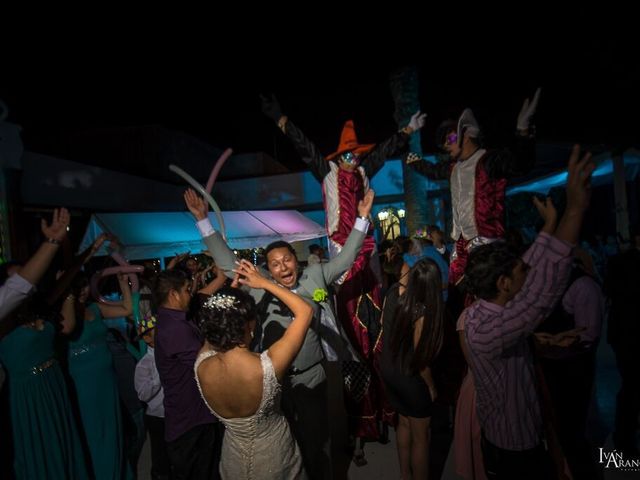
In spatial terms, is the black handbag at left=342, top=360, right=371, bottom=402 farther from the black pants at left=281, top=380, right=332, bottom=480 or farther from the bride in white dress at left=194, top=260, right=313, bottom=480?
the bride in white dress at left=194, top=260, right=313, bottom=480

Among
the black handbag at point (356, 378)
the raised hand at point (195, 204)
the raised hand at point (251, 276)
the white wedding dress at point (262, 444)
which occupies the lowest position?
the black handbag at point (356, 378)

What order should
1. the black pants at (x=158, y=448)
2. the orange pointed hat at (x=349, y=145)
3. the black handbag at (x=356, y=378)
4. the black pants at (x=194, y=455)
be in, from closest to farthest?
the black pants at (x=194, y=455)
the black pants at (x=158, y=448)
the black handbag at (x=356, y=378)
the orange pointed hat at (x=349, y=145)

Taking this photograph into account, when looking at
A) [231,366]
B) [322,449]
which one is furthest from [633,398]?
[231,366]

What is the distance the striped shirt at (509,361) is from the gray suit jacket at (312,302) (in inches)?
44.8

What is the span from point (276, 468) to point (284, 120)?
2975 mm

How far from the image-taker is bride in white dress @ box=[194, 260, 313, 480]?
1965 mm

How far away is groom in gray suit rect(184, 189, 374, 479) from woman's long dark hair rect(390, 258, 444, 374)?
0.59 metres

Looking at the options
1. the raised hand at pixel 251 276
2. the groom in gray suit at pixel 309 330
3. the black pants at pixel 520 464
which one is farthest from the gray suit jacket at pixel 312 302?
the black pants at pixel 520 464

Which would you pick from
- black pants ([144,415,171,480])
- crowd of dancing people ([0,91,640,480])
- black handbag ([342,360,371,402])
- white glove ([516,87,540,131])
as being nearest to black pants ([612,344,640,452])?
crowd of dancing people ([0,91,640,480])

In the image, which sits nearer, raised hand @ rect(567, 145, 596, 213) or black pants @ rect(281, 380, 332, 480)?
raised hand @ rect(567, 145, 596, 213)

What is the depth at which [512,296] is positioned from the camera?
2.05 metres

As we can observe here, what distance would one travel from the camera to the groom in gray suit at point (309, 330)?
2725 mm

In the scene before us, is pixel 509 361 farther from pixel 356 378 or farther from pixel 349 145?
pixel 349 145

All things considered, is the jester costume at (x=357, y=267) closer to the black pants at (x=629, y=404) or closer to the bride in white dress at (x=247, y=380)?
the bride in white dress at (x=247, y=380)
